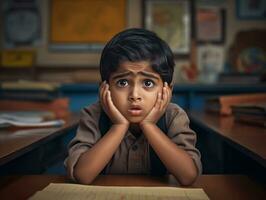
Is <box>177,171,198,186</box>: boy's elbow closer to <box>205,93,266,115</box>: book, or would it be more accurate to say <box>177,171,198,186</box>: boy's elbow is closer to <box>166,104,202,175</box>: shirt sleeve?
<box>166,104,202,175</box>: shirt sleeve

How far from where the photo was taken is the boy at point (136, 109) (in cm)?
85

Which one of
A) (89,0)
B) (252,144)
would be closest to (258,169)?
Answer: (252,144)

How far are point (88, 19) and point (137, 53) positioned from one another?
219 centimetres

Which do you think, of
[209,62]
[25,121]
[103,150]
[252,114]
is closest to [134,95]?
[103,150]

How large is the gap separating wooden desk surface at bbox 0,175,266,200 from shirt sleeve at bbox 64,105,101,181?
50mm

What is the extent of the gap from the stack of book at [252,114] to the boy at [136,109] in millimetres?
669

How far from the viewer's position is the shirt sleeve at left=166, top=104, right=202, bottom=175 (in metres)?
0.91

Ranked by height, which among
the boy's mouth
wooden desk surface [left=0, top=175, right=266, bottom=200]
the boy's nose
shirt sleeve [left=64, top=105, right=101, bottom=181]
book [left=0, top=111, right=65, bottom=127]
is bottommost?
wooden desk surface [left=0, top=175, right=266, bottom=200]

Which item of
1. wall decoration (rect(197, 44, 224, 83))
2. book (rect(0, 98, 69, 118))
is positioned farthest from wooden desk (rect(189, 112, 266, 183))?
wall decoration (rect(197, 44, 224, 83))

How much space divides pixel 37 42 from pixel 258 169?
2.18 meters

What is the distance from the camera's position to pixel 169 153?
85 centimetres

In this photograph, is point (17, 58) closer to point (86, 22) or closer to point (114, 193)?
point (86, 22)

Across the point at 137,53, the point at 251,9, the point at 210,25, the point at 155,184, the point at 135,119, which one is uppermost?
the point at 251,9

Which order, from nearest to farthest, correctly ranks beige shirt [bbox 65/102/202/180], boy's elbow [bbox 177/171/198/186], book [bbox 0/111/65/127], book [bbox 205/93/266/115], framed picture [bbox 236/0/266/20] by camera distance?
boy's elbow [bbox 177/171/198/186], beige shirt [bbox 65/102/202/180], book [bbox 0/111/65/127], book [bbox 205/93/266/115], framed picture [bbox 236/0/266/20]
